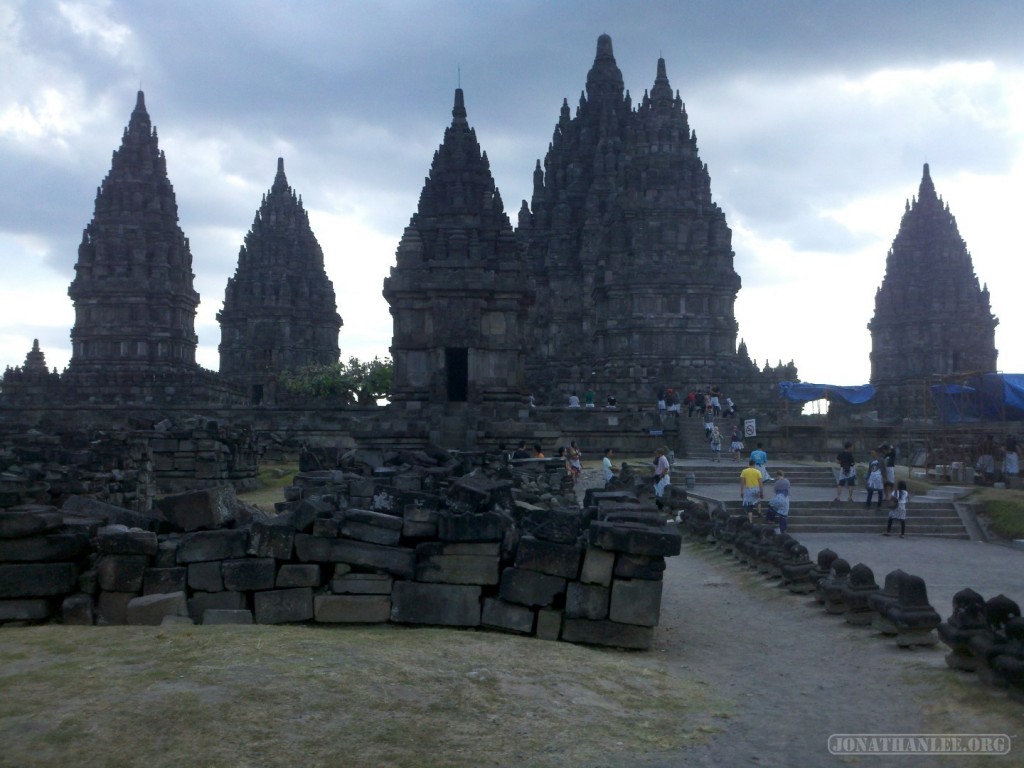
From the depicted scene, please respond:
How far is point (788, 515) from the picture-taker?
19.9 meters

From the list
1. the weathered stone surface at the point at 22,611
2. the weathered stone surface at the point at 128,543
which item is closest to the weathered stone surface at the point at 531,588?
the weathered stone surface at the point at 128,543

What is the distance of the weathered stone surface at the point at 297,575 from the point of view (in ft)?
30.0

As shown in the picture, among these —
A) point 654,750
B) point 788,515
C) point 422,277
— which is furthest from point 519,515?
point 422,277

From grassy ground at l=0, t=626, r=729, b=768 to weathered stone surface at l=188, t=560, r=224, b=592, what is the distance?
2.50 feet

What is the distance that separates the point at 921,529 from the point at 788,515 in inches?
103

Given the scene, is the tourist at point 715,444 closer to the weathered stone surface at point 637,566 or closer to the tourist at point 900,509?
the tourist at point 900,509

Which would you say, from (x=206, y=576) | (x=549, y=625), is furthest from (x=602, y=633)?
(x=206, y=576)

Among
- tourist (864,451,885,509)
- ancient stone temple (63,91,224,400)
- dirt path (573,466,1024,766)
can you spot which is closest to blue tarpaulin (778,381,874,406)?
tourist (864,451,885,509)

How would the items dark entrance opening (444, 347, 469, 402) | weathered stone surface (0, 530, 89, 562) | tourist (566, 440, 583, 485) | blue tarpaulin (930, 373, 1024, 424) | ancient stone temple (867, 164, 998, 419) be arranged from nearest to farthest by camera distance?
weathered stone surface (0, 530, 89, 562), tourist (566, 440, 583, 485), dark entrance opening (444, 347, 469, 402), blue tarpaulin (930, 373, 1024, 424), ancient stone temple (867, 164, 998, 419)

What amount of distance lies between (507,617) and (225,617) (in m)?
2.57

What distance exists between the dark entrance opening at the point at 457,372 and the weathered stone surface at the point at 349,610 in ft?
71.5

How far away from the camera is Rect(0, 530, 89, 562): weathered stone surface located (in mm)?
9062

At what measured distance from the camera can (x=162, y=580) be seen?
29.9 ft

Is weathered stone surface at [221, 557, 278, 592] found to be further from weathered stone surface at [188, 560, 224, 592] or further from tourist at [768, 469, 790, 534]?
tourist at [768, 469, 790, 534]
